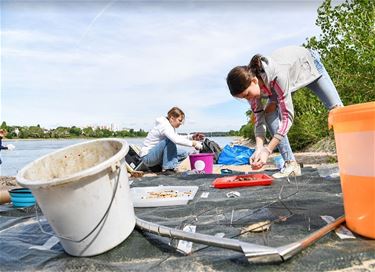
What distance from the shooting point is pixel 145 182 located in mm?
3330

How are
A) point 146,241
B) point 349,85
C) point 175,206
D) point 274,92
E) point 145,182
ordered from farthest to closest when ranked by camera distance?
point 349,85 → point 145,182 → point 274,92 → point 175,206 → point 146,241

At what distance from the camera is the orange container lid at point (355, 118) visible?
1.30m

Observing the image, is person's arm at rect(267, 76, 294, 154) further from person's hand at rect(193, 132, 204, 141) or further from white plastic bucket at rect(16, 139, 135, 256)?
person's hand at rect(193, 132, 204, 141)

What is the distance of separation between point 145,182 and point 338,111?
7.20ft

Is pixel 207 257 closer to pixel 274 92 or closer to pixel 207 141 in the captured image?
pixel 274 92

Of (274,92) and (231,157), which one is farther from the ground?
(274,92)

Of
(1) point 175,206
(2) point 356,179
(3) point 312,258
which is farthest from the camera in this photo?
(1) point 175,206

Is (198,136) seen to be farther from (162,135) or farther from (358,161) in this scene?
(358,161)

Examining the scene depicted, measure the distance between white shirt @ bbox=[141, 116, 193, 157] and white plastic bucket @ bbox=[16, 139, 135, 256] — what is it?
274 cm

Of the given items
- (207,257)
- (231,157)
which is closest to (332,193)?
(207,257)

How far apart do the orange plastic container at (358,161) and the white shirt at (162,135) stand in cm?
298

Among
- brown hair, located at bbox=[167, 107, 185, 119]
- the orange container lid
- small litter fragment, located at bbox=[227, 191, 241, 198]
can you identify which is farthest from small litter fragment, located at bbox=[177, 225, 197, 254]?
brown hair, located at bbox=[167, 107, 185, 119]

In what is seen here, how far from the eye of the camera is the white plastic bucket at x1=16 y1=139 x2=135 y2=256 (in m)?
1.37

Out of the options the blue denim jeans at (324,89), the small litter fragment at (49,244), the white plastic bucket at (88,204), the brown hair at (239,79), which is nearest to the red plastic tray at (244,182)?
the brown hair at (239,79)
